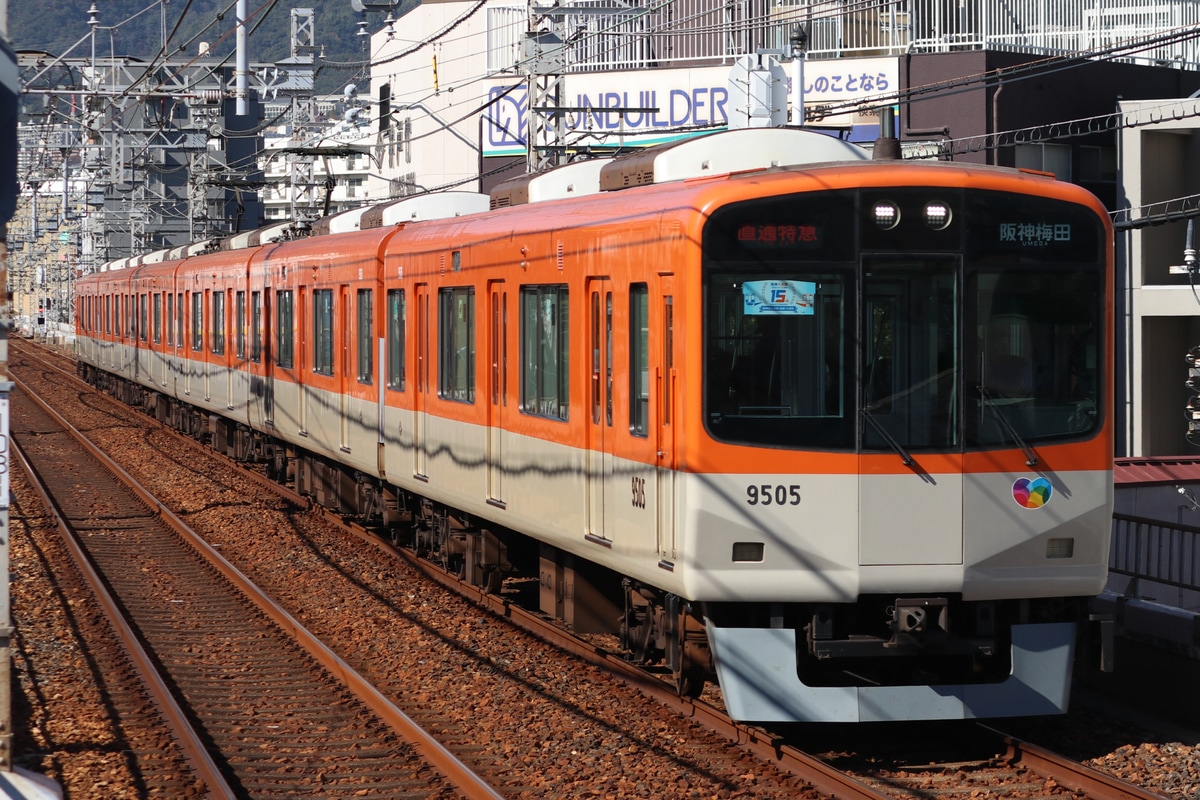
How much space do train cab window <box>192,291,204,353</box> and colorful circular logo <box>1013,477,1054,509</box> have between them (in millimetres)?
18513

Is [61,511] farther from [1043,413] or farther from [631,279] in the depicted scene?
[1043,413]

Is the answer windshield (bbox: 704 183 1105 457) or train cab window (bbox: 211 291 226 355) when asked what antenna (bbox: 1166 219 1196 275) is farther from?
train cab window (bbox: 211 291 226 355)

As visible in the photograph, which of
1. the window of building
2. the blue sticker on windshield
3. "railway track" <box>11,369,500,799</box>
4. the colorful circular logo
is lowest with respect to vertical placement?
"railway track" <box>11,369,500,799</box>

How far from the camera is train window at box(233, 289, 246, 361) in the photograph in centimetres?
2072

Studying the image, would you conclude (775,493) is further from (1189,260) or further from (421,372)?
(1189,260)

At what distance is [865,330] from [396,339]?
21.8 ft

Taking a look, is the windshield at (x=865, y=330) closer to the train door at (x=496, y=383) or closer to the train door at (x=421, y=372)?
the train door at (x=496, y=383)

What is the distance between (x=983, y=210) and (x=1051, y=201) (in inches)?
13.4

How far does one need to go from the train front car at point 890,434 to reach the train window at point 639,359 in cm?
69

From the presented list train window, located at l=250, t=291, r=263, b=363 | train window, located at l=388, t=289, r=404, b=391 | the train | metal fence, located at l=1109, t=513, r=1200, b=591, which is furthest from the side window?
metal fence, located at l=1109, t=513, r=1200, b=591

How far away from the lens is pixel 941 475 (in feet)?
24.0

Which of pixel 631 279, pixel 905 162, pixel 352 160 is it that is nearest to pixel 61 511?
pixel 631 279

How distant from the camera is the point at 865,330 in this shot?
289 inches

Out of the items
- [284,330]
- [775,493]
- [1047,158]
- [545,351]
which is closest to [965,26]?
[1047,158]
